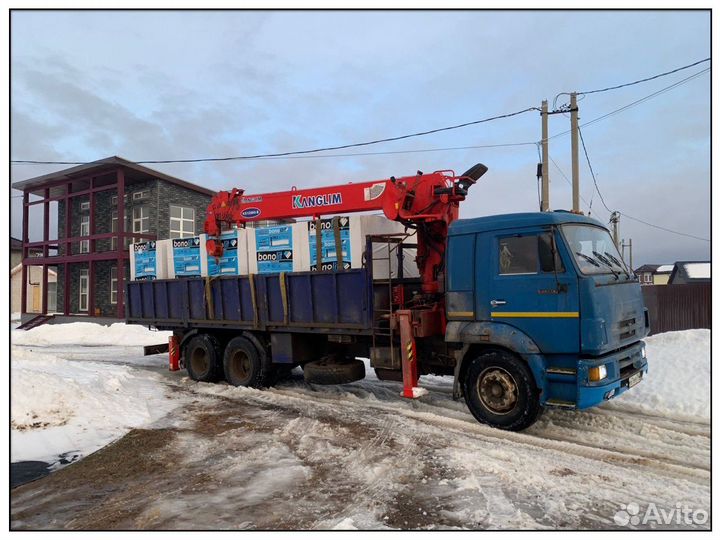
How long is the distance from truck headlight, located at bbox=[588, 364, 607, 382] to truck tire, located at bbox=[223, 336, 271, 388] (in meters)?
5.62

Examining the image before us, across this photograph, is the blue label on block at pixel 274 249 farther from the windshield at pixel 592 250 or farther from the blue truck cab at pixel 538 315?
the windshield at pixel 592 250

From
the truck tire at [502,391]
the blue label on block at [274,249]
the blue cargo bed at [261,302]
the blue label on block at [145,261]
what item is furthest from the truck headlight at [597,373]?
the blue label on block at [145,261]

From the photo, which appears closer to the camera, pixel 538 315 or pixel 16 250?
pixel 538 315

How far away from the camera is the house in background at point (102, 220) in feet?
75.6

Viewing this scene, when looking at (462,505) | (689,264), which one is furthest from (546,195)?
(689,264)

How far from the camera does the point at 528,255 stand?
6.21 metres

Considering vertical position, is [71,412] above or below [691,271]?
below

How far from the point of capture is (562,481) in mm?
4621

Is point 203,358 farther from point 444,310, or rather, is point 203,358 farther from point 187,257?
point 444,310

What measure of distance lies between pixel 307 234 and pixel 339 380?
2530mm

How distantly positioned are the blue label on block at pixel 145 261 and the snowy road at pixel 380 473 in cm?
444

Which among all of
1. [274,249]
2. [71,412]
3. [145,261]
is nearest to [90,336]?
[145,261]

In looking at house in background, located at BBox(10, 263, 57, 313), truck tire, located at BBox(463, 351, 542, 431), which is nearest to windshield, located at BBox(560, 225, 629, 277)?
truck tire, located at BBox(463, 351, 542, 431)

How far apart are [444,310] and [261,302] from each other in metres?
3.46
